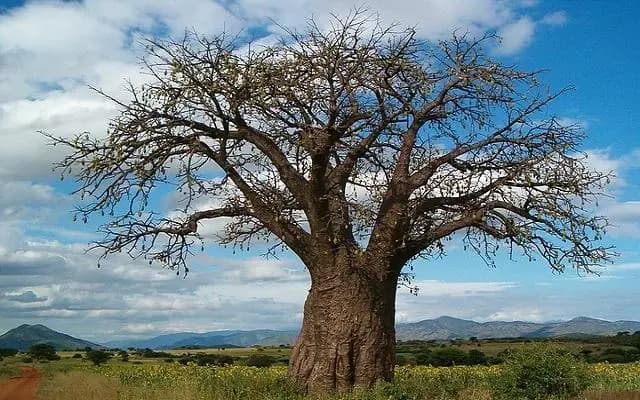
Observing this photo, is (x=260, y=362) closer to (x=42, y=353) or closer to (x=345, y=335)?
(x=42, y=353)

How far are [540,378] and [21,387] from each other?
1735 centimetres

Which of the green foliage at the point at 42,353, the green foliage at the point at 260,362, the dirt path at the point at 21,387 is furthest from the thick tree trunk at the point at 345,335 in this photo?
the green foliage at the point at 42,353

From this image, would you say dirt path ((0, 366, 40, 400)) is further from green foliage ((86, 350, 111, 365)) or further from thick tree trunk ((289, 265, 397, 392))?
green foliage ((86, 350, 111, 365))

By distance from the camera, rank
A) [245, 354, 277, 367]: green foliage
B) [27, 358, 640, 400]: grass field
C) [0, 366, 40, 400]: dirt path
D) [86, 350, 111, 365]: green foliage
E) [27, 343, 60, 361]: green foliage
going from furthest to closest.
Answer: [27, 343, 60, 361]: green foliage < [86, 350, 111, 365]: green foliage < [245, 354, 277, 367]: green foliage < [0, 366, 40, 400]: dirt path < [27, 358, 640, 400]: grass field

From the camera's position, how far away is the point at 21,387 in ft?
89.9

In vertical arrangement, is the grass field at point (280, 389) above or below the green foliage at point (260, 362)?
below

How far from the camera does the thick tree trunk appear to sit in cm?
1759

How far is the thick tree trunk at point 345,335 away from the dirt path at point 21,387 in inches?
346

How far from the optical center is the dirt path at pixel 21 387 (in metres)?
23.2

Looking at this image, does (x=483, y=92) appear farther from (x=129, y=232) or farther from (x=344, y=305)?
(x=129, y=232)

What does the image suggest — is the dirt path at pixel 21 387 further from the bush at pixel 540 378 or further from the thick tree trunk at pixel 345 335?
the bush at pixel 540 378

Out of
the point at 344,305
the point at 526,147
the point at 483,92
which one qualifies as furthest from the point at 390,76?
the point at 344,305

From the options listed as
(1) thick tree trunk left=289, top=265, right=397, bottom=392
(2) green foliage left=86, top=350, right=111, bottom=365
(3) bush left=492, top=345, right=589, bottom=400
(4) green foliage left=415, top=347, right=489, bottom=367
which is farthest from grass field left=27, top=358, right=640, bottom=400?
(2) green foliage left=86, top=350, right=111, bottom=365

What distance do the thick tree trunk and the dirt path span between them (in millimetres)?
8797
